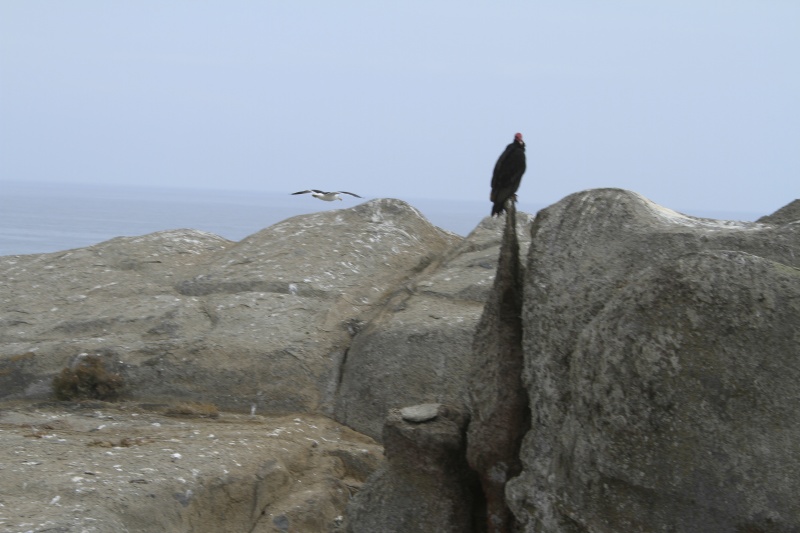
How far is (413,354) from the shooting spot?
1152 cm

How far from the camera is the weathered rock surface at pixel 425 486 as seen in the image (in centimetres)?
880

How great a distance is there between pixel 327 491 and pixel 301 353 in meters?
2.12

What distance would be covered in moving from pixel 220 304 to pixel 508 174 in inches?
165

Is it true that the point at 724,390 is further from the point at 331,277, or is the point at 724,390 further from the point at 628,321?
the point at 331,277

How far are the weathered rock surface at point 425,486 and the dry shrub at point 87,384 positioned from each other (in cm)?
400

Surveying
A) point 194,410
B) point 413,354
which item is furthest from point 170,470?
point 413,354

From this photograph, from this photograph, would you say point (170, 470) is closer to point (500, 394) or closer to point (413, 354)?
point (500, 394)

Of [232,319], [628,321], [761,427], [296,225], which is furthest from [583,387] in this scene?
[296,225]

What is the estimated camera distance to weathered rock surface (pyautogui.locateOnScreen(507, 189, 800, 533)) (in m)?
6.51

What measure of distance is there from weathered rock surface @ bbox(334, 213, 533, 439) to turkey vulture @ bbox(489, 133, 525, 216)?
1.06m

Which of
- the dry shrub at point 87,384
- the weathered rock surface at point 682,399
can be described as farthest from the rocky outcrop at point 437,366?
the dry shrub at point 87,384

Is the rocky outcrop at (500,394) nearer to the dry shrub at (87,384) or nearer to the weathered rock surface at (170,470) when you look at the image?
the weathered rock surface at (170,470)

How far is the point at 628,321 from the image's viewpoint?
7008 mm

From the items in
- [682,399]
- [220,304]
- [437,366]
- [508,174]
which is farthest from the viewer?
→ [220,304]
